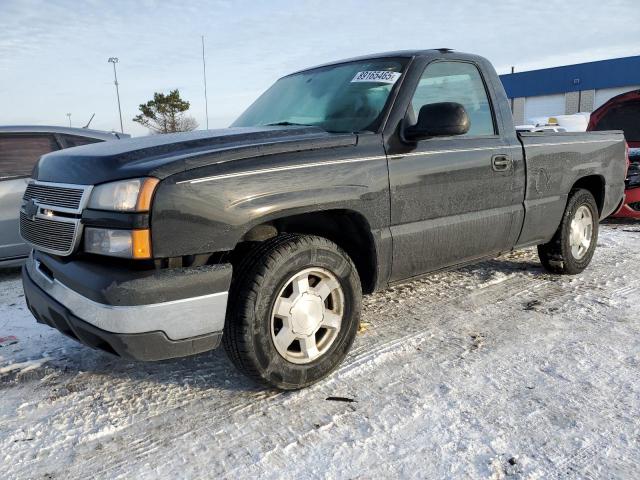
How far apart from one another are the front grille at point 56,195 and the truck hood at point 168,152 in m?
0.05

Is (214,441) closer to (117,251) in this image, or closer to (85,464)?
(85,464)

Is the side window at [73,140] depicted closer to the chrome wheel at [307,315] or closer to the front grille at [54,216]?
the front grille at [54,216]

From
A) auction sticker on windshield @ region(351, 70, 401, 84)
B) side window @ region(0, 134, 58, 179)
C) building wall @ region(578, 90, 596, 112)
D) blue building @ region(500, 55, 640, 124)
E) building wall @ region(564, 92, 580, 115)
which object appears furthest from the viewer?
building wall @ region(564, 92, 580, 115)

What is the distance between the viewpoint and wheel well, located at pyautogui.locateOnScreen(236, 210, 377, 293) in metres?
2.84

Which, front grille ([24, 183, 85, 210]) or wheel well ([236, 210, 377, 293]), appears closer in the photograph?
front grille ([24, 183, 85, 210])

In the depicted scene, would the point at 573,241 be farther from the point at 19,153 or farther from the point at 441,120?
the point at 19,153

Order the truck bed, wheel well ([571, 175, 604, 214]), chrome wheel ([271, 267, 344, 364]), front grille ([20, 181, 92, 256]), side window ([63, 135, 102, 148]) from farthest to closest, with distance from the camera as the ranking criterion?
side window ([63, 135, 102, 148]), wheel well ([571, 175, 604, 214]), the truck bed, chrome wheel ([271, 267, 344, 364]), front grille ([20, 181, 92, 256])

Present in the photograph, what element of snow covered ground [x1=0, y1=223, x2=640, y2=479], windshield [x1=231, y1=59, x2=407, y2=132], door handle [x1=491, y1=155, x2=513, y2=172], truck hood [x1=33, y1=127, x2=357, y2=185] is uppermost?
windshield [x1=231, y1=59, x2=407, y2=132]

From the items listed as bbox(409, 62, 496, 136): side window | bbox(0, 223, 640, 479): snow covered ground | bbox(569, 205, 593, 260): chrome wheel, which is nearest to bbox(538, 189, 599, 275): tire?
bbox(569, 205, 593, 260): chrome wheel

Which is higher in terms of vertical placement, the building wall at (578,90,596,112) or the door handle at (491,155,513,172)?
the building wall at (578,90,596,112)

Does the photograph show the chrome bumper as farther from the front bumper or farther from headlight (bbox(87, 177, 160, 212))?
headlight (bbox(87, 177, 160, 212))

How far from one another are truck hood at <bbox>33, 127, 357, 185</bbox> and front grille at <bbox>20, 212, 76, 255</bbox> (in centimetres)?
22

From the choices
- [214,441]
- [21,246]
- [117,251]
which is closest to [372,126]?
[117,251]

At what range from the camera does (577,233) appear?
4.67 m
